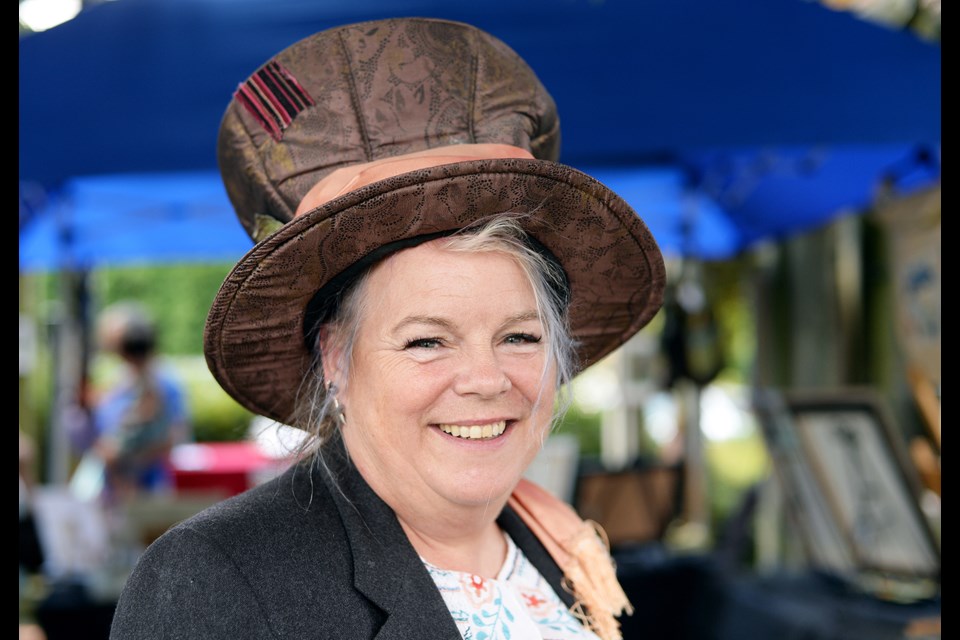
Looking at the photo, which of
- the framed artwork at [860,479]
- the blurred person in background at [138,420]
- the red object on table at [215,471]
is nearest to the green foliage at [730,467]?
the red object on table at [215,471]

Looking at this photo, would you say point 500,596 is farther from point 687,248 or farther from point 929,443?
point 687,248

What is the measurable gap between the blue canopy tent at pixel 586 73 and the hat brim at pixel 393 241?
1560 mm

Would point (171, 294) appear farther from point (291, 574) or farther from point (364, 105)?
point (291, 574)

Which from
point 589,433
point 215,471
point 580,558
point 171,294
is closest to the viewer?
point 580,558

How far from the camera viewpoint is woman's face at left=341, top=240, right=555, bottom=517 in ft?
4.54

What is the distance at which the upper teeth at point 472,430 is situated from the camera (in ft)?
4.66

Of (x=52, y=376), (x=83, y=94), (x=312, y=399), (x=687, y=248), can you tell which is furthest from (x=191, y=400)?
(x=312, y=399)

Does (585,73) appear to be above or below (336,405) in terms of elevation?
above

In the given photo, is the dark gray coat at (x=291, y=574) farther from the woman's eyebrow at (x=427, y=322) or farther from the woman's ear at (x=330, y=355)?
the woman's eyebrow at (x=427, y=322)

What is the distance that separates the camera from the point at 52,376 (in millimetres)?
6535

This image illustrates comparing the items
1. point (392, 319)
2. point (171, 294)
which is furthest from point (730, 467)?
point (392, 319)

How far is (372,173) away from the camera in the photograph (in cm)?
133

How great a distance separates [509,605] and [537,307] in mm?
487

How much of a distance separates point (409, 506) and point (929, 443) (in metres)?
2.92
